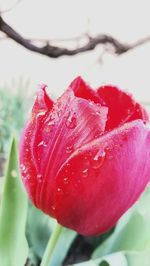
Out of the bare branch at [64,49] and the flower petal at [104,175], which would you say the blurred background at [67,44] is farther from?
the flower petal at [104,175]

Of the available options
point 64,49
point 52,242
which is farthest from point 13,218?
point 64,49

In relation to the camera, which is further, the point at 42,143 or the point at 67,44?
the point at 67,44

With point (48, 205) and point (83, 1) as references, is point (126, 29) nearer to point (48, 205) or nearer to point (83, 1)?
point (83, 1)

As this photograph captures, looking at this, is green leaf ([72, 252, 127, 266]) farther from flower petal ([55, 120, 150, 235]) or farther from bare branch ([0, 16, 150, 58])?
bare branch ([0, 16, 150, 58])

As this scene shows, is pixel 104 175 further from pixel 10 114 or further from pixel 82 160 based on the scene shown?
pixel 10 114

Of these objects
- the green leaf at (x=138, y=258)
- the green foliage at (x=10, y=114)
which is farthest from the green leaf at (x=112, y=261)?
the green foliage at (x=10, y=114)

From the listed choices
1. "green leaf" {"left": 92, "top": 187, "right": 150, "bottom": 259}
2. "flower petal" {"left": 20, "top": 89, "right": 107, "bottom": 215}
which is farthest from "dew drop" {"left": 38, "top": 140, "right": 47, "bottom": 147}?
"green leaf" {"left": 92, "top": 187, "right": 150, "bottom": 259}

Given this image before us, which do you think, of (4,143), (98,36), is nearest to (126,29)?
(98,36)
